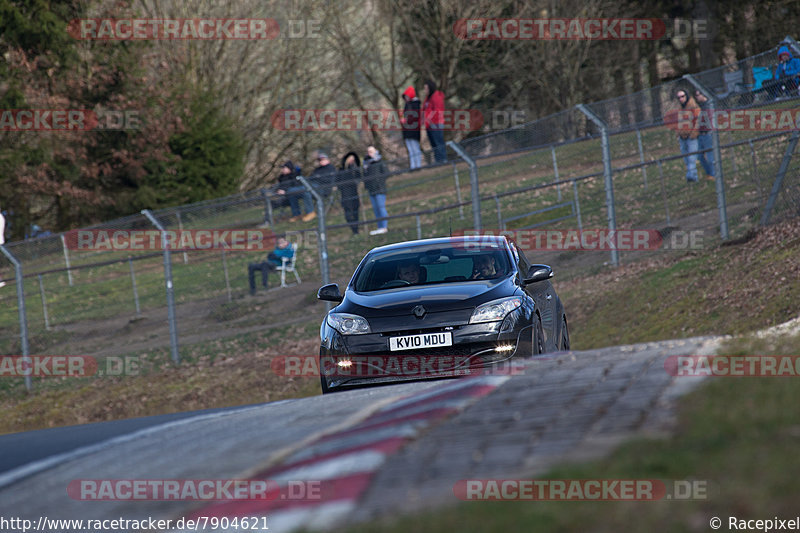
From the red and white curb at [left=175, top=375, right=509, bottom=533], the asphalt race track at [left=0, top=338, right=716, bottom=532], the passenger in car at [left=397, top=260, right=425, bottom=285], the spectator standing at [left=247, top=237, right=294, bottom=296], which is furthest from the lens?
the spectator standing at [left=247, top=237, right=294, bottom=296]

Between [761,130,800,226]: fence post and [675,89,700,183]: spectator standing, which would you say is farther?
[675,89,700,183]: spectator standing

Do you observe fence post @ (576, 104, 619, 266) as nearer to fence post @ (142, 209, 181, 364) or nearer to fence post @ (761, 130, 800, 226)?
fence post @ (761, 130, 800, 226)

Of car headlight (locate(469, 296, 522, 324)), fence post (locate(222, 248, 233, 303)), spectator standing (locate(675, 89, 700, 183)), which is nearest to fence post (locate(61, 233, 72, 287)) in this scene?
fence post (locate(222, 248, 233, 303))

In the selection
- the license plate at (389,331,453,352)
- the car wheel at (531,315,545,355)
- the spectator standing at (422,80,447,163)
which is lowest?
the car wheel at (531,315,545,355)

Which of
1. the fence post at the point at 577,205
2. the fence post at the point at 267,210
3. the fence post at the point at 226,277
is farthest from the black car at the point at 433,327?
the fence post at the point at 577,205

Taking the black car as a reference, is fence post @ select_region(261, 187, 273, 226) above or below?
above

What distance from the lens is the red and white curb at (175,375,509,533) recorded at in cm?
432

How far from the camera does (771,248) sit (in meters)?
14.7

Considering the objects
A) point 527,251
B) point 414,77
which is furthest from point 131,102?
point 527,251

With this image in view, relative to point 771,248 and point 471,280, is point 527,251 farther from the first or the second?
point 471,280

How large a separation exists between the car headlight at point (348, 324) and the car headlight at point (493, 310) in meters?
0.99

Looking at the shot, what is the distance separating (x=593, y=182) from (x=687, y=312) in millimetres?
6449

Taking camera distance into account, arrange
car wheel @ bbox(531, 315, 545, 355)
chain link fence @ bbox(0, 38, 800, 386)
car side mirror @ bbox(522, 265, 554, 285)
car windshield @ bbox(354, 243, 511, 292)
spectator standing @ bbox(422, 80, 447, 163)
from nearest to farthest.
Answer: car wheel @ bbox(531, 315, 545, 355)
car side mirror @ bbox(522, 265, 554, 285)
car windshield @ bbox(354, 243, 511, 292)
chain link fence @ bbox(0, 38, 800, 386)
spectator standing @ bbox(422, 80, 447, 163)

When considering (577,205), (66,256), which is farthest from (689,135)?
(66,256)
